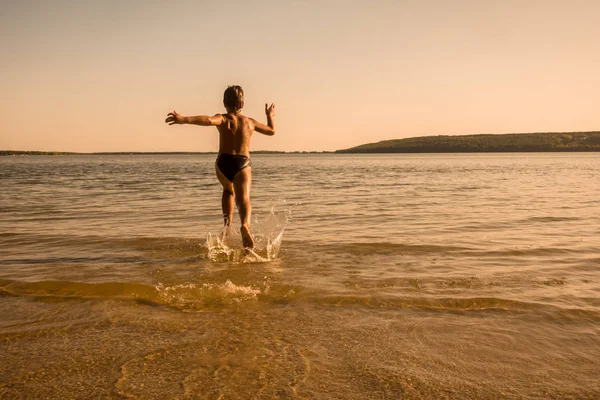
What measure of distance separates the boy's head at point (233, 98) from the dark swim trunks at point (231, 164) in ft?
2.37

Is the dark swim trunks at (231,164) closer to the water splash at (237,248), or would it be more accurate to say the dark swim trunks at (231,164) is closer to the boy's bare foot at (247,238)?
the boy's bare foot at (247,238)

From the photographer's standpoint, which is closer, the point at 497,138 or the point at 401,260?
the point at 401,260

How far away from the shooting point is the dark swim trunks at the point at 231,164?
766cm

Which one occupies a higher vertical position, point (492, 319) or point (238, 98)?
point (238, 98)

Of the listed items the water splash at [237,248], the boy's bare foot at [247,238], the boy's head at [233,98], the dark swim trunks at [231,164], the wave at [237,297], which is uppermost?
the boy's head at [233,98]

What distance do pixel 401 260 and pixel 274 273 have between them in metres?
1.89

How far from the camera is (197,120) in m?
6.58

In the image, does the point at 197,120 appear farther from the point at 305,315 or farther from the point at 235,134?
the point at 305,315

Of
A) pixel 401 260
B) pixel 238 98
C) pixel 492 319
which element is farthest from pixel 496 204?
pixel 492 319

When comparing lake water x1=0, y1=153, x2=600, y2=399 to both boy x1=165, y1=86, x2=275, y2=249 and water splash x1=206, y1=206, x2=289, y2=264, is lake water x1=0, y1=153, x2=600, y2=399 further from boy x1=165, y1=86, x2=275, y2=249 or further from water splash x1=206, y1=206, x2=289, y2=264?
boy x1=165, y1=86, x2=275, y2=249

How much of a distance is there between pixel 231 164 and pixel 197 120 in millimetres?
1235

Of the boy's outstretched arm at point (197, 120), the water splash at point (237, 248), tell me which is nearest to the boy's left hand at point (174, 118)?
the boy's outstretched arm at point (197, 120)

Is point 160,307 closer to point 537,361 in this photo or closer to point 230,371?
point 230,371

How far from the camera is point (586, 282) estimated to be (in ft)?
18.3
